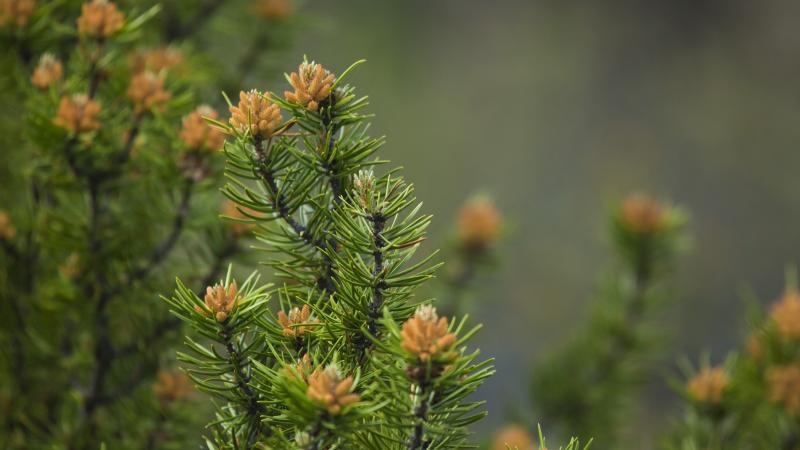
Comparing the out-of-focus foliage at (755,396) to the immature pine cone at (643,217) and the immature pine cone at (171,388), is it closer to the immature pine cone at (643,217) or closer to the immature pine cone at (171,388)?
the immature pine cone at (643,217)

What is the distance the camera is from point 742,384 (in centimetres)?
84

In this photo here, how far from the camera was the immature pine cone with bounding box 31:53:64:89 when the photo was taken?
631mm

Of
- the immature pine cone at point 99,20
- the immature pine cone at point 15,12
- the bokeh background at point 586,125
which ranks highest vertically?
the bokeh background at point 586,125

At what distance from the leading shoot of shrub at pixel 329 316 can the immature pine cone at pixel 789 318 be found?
541mm

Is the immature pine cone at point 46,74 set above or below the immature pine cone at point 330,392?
above

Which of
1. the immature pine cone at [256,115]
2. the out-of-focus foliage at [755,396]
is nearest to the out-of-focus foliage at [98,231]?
the immature pine cone at [256,115]

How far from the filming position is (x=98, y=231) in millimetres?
663

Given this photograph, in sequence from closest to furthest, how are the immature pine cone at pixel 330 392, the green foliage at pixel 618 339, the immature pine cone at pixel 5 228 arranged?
the immature pine cone at pixel 330 392, the immature pine cone at pixel 5 228, the green foliage at pixel 618 339

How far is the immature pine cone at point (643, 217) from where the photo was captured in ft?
3.42

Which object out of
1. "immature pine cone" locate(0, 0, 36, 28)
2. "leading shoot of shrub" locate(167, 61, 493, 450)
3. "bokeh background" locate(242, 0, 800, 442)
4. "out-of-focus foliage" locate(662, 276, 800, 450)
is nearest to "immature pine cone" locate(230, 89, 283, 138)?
"leading shoot of shrub" locate(167, 61, 493, 450)

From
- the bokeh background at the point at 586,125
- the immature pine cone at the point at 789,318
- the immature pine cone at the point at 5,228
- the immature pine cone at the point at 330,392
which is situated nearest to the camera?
the immature pine cone at the point at 330,392

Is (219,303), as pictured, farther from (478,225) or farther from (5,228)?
(478,225)

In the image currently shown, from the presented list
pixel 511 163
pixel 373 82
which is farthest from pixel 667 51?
pixel 373 82

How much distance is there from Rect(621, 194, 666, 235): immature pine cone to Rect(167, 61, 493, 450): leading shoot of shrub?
68 cm
